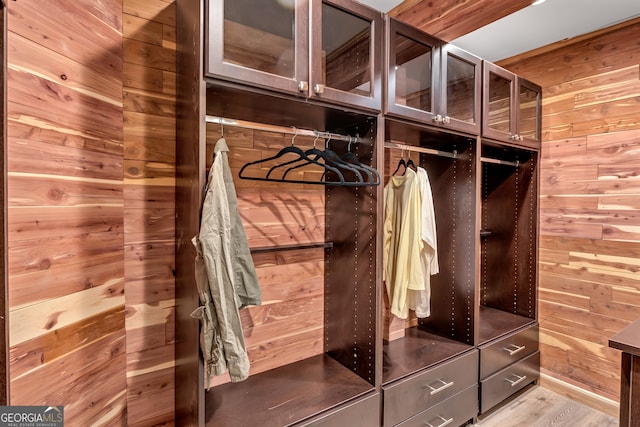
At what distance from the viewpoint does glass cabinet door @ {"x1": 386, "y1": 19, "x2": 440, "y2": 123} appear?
159 centimetres

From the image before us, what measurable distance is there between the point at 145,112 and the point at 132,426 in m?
1.43

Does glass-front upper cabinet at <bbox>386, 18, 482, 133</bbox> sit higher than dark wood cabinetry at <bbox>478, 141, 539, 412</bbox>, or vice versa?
glass-front upper cabinet at <bbox>386, 18, 482, 133</bbox>

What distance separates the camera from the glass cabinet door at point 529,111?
2395 mm

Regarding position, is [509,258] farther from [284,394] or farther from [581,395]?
[284,394]

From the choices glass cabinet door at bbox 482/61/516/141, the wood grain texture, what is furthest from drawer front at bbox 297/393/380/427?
the wood grain texture

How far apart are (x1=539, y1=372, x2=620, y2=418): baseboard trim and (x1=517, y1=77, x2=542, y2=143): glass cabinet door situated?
6.42 ft

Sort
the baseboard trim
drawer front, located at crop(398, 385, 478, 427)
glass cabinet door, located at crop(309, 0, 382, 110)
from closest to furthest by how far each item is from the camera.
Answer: glass cabinet door, located at crop(309, 0, 382, 110) → drawer front, located at crop(398, 385, 478, 427) → the baseboard trim

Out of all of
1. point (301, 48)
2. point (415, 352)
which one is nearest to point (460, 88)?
point (301, 48)

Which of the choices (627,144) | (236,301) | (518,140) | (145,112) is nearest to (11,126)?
(145,112)

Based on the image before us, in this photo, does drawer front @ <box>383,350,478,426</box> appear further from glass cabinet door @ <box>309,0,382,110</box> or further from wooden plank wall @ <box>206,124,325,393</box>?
glass cabinet door @ <box>309,0,382,110</box>

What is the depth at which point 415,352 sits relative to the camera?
1998 millimetres

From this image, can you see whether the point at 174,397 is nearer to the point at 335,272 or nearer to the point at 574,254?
the point at 335,272

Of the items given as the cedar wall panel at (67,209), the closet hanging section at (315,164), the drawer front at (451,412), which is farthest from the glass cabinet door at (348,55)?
the drawer front at (451,412)

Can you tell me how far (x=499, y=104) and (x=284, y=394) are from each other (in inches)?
91.7
